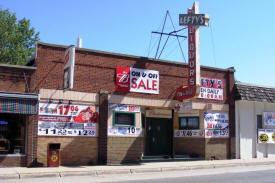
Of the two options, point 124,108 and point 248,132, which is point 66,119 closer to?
point 124,108

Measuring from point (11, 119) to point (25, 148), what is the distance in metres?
1.42

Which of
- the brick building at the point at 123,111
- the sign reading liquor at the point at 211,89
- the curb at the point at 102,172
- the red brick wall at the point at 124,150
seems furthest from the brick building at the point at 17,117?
the sign reading liquor at the point at 211,89

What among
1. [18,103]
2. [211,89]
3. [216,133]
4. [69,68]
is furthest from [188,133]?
[18,103]

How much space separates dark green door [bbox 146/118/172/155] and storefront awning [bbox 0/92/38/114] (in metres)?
7.83

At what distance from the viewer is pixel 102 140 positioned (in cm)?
1722

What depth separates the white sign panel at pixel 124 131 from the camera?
57.6 ft

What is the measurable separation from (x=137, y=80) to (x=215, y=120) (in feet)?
19.2

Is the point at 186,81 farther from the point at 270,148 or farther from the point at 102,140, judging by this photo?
the point at 270,148

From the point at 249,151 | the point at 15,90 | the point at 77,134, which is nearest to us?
the point at 15,90

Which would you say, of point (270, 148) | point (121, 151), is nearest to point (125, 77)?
point (121, 151)

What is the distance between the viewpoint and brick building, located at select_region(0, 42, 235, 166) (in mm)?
16125

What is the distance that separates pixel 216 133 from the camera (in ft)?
69.0

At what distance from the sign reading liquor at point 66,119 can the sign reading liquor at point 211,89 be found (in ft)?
23.3

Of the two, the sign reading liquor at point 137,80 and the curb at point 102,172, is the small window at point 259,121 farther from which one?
the sign reading liquor at point 137,80
